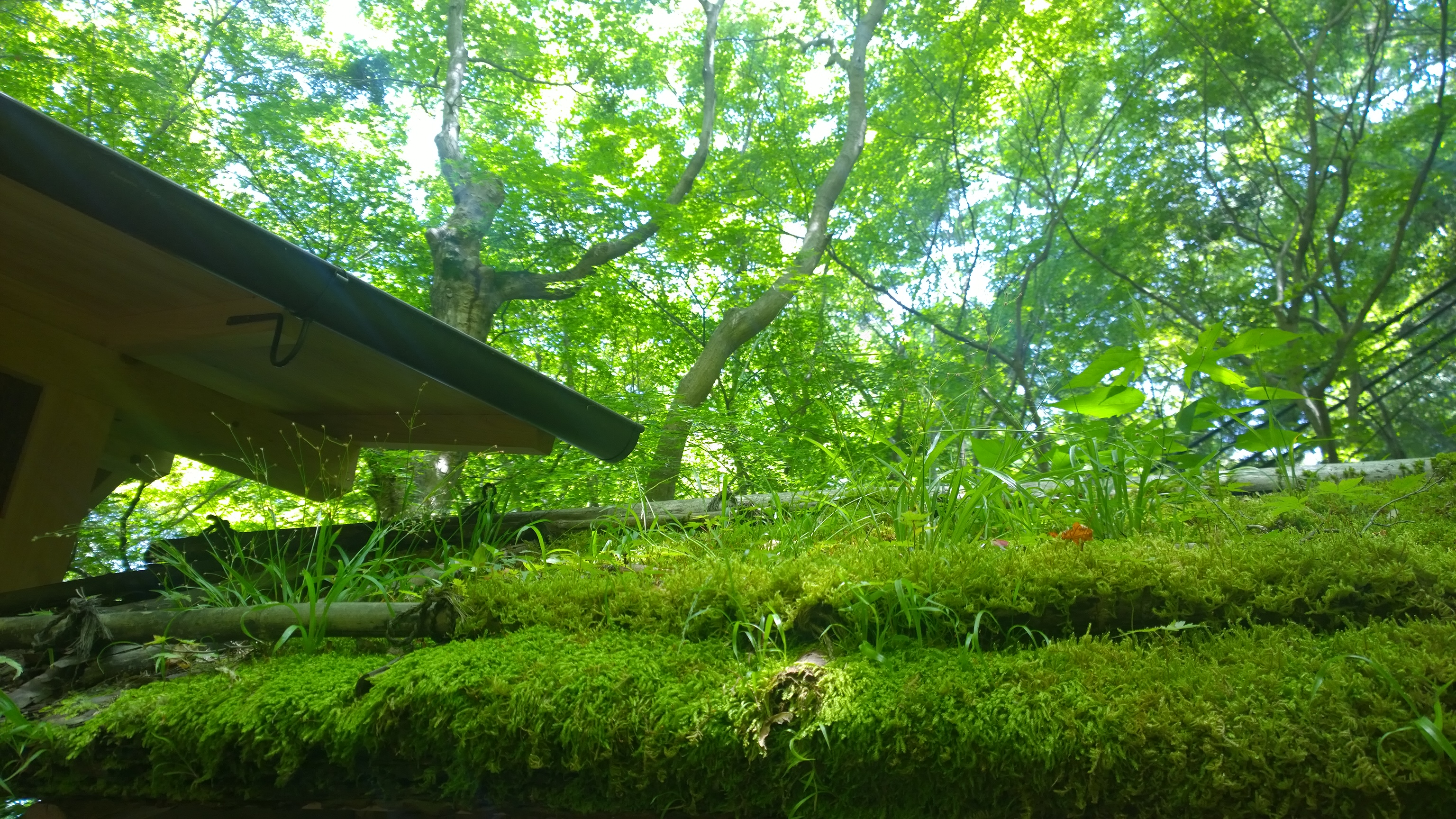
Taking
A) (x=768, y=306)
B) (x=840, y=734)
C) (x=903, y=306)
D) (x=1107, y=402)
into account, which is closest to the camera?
(x=840, y=734)

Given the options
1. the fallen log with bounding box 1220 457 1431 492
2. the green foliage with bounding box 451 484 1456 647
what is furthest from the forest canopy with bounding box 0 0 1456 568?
the green foliage with bounding box 451 484 1456 647

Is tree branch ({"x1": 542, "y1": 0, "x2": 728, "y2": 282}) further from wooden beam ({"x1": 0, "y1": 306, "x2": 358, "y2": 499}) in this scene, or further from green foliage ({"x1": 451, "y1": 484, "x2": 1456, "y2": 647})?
green foliage ({"x1": 451, "y1": 484, "x2": 1456, "y2": 647})

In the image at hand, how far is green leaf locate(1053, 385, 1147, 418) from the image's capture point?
87.1 inches

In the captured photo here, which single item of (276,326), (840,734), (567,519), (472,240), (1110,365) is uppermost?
(472,240)

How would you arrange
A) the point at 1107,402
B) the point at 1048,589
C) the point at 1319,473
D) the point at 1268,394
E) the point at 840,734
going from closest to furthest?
the point at 840,734 < the point at 1048,589 < the point at 1268,394 < the point at 1107,402 < the point at 1319,473

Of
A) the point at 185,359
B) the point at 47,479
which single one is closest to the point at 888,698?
the point at 185,359

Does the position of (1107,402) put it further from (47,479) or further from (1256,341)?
(47,479)

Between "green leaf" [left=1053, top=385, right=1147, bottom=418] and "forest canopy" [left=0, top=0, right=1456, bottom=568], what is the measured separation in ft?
9.87

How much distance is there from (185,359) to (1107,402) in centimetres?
311

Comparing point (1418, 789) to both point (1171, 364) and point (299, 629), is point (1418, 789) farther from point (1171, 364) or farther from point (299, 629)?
point (1171, 364)

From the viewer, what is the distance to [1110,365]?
6.89 ft

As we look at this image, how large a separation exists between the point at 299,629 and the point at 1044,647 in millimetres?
1514

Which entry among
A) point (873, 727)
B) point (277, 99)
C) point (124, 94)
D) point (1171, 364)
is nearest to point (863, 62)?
point (1171, 364)

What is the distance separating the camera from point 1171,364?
808cm
